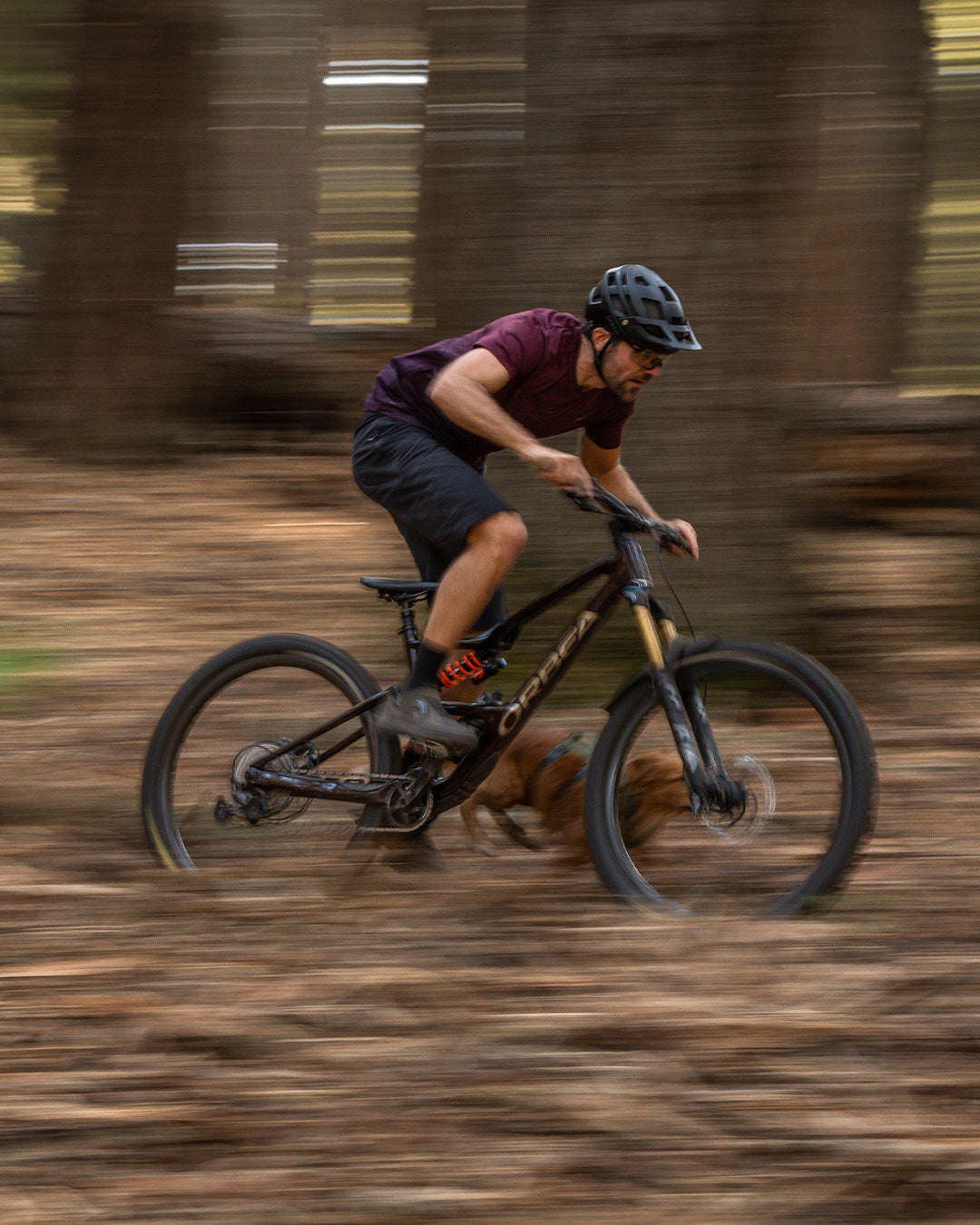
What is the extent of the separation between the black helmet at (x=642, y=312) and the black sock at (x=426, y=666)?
1.08 metres

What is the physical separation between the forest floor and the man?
2.53ft

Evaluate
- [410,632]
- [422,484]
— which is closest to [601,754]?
[410,632]

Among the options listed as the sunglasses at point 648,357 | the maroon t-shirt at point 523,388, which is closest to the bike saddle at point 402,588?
the maroon t-shirt at point 523,388

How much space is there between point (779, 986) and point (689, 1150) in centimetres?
77

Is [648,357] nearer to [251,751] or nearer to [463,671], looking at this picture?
[463,671]

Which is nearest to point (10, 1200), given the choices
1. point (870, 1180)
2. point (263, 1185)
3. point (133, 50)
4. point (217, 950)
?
point (263, 1185)

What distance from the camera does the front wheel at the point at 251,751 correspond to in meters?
4.62

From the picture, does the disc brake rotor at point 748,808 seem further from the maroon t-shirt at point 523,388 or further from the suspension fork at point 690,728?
the maroon t-shirt at point 523,388

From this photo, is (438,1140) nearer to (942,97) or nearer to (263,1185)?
(263,1185)

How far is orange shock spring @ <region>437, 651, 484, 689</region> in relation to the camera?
14.5 ft

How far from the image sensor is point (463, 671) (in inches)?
175

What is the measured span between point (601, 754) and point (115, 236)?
6852mm

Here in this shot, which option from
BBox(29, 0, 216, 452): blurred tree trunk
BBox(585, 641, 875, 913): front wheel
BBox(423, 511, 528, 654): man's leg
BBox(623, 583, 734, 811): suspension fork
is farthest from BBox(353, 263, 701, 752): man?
BBox(29, 0, 216, 452): blurred tree trunk

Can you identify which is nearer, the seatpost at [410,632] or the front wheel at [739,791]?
the front wheel at [739,791]
